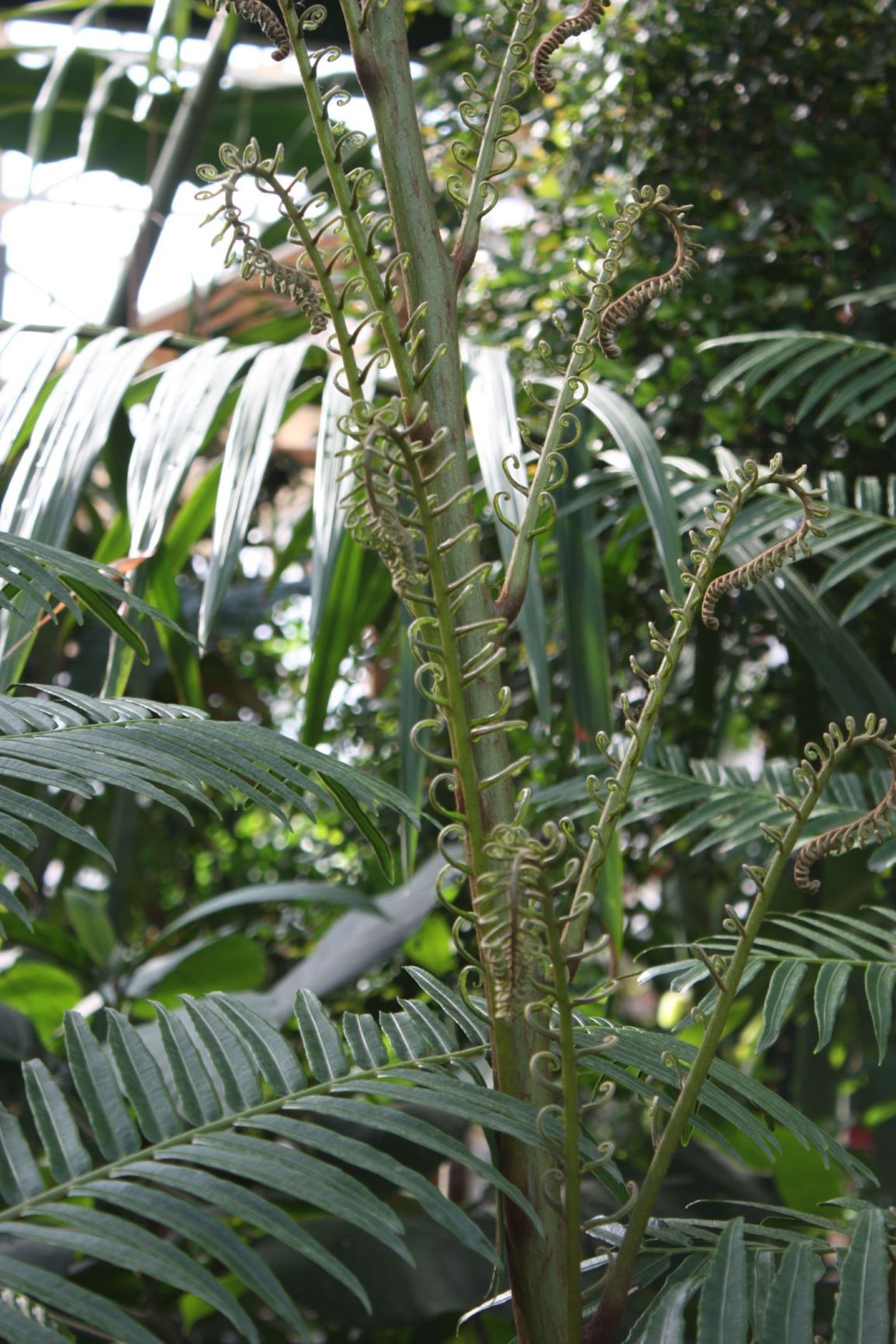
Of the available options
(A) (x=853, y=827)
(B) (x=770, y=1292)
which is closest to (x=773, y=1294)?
(B) (x=770, y=1292)

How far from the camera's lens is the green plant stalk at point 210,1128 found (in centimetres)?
25

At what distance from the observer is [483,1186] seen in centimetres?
111

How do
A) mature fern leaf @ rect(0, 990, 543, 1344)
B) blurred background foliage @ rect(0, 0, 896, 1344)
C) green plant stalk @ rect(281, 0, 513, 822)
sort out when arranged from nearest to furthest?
1. mature fern leaf @ rect(0, 990, 543, 1344)
2. green plant stalk @ rect(281, 0, 513, 822)
3. blurred background foliage @ rect(0, 0, 896, 1344)

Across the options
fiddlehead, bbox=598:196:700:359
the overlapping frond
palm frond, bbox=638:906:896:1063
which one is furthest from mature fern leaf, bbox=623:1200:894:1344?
fiddlehead, bbox=598:196:700:359

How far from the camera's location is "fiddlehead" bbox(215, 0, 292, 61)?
0.33 metres

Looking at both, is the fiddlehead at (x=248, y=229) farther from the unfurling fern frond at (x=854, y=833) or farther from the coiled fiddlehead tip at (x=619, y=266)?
the unfurling fern frond at (x=854, y=833)

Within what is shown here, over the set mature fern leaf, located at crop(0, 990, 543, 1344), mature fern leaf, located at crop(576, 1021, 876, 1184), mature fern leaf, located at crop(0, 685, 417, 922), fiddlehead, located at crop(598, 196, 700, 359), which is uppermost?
fiddlehead, located at crop(598, 196, 700, 359)

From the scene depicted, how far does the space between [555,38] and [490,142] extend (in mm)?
38

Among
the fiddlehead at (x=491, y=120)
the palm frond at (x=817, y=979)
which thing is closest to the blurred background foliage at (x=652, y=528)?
the palm frond at (x=817, y=979)

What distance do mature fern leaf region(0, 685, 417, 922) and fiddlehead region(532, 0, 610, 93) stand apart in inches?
9.0

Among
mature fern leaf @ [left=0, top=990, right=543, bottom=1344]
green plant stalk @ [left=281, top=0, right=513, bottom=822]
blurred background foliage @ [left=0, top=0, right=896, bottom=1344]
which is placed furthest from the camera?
blurred background foliage @ [left=0, top=0, right=896, bottom=1344]

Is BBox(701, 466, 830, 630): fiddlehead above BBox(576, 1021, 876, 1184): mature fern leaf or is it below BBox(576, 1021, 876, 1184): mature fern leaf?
above

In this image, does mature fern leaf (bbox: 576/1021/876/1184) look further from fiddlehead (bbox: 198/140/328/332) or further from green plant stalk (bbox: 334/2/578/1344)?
fiddlehead (bbox: 198/140/328/332)

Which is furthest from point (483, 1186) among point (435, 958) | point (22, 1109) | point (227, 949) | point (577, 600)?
point (577, 600)
